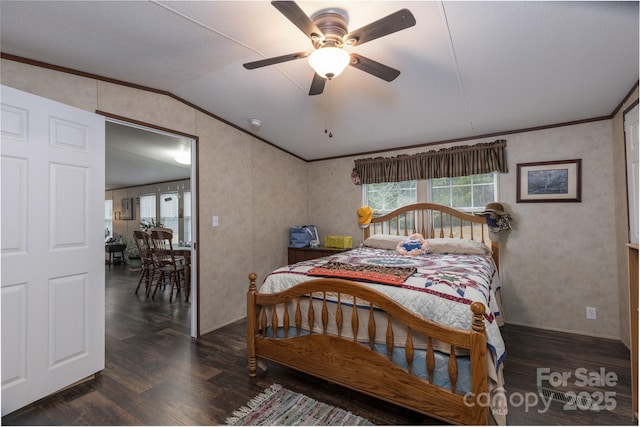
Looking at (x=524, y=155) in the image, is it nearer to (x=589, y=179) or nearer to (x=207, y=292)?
(x=589, y=179)

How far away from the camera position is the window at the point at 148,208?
299 inches

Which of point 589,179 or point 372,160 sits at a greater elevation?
point 372,160

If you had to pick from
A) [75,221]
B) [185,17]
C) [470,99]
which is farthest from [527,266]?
[75,221]

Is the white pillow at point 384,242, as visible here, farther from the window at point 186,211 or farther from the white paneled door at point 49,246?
the window at point 186,211

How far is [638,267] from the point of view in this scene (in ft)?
5.19

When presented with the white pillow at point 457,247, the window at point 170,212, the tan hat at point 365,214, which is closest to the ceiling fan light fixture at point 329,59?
the white pillow at point 457,247

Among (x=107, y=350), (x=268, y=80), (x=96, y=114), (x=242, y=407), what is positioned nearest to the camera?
(x=242, y=407)

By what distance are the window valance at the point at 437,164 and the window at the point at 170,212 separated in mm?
4968

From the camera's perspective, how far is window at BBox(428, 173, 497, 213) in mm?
3498

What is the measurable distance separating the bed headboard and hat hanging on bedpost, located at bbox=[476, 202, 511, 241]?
6.7 inches

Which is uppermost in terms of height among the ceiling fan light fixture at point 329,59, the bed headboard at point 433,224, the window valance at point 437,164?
the ceiling fan light fixture at point 329,59

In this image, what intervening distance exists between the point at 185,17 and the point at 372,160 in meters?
2.93

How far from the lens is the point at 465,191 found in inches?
143

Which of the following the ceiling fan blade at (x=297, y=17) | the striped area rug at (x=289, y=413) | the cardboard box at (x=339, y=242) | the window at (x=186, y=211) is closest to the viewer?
the ceiling fan blade at (x=297, y=17)
